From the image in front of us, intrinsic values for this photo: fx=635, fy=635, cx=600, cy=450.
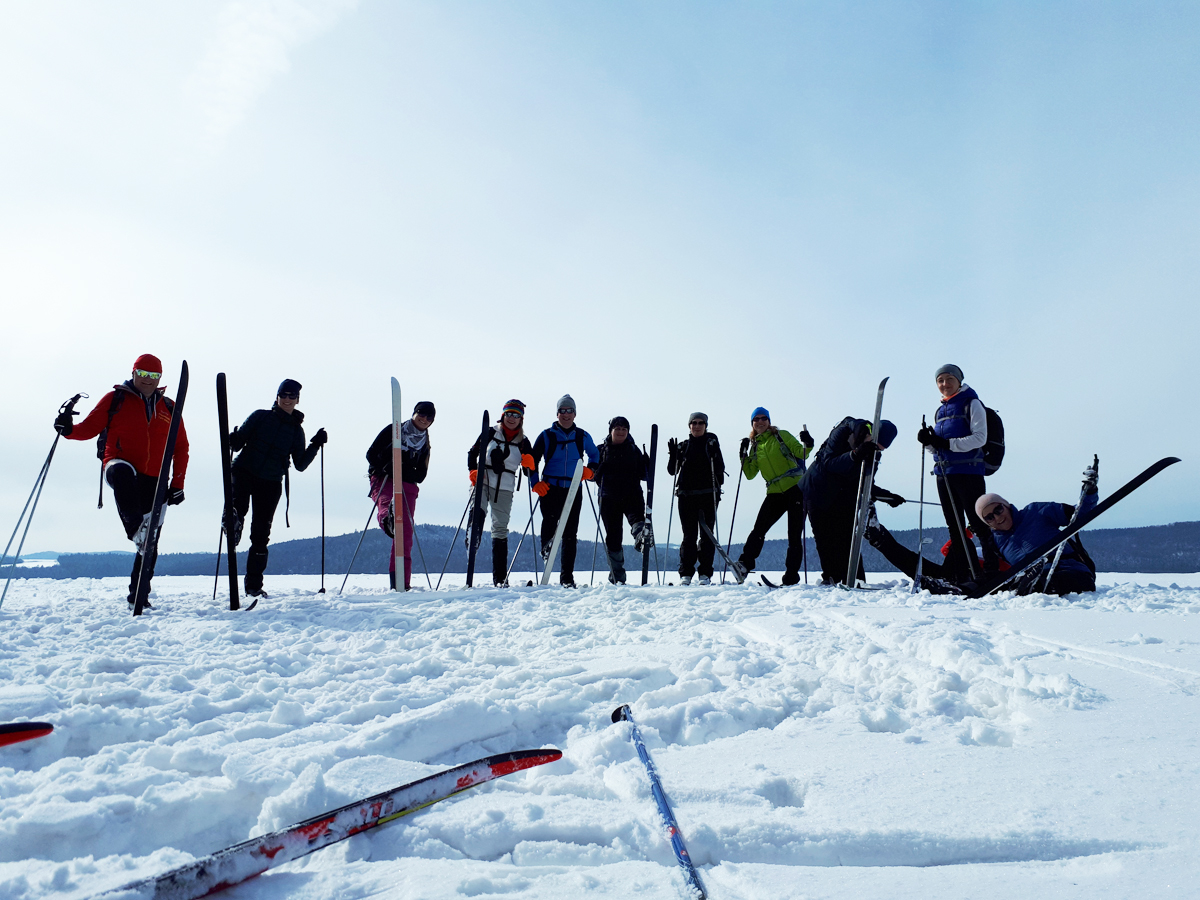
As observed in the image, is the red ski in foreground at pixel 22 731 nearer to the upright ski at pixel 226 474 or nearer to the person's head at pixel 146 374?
the upright ski at pixel 226 474

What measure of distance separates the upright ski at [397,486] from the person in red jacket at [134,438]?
1.93 metres

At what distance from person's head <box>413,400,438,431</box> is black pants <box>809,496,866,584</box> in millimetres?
4253

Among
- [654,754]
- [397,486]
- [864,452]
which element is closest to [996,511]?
[864,452]

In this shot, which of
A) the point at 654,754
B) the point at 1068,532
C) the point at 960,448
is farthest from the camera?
the point at 960,448

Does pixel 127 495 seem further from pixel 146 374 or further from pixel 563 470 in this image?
pixel 563 470

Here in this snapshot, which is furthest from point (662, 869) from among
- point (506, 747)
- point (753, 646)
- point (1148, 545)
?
point (1148, 545)

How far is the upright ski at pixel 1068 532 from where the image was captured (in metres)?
4.97

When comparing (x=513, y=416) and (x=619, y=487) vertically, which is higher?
(x=513, y=416)

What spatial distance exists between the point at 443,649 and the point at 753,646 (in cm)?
177

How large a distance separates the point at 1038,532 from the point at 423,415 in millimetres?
6017

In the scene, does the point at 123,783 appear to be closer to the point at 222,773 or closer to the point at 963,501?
the point at 222,773

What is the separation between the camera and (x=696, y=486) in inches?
287

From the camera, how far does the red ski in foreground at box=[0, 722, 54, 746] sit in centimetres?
217

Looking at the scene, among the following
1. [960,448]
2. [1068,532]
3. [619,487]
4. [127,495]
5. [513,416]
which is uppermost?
[513,416]
